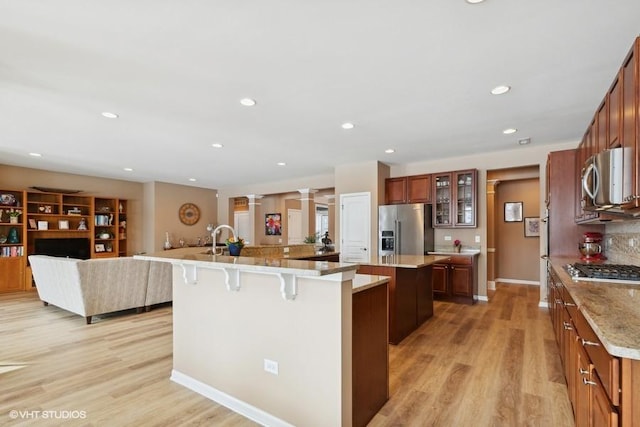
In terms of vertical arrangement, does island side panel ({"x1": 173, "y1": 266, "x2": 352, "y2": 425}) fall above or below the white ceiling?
below

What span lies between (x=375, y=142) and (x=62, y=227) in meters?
7.43

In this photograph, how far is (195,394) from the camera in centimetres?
249

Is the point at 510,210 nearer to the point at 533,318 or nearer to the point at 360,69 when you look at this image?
the point at 533,318

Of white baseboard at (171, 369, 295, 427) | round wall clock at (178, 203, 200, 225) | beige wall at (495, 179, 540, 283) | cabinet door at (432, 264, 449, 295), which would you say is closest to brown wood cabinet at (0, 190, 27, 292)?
round wall clock at (178, 203, 200, 225)

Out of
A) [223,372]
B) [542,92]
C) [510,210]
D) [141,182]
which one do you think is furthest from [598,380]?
[141,182]

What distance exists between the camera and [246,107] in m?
3.41

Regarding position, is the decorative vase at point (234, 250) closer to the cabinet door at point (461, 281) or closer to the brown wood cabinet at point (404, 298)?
the brown wood cabinet at point (404, 298)

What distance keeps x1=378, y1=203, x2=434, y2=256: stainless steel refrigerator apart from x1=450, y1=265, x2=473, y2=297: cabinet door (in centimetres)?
59

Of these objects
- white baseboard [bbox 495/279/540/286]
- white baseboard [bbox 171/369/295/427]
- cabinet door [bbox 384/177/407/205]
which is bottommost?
white baseboard [bbox 495/279/540/286]

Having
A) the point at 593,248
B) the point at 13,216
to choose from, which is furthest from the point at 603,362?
the point at 13,216

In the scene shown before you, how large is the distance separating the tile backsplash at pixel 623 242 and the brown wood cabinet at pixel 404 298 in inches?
75.9

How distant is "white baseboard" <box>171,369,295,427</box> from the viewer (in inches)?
82.4

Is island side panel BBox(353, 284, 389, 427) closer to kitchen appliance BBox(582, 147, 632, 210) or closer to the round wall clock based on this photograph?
kitchen appliance BBox(582, 147, 632, 210)

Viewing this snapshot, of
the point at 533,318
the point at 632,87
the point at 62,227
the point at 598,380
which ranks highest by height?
the point at 632,87
